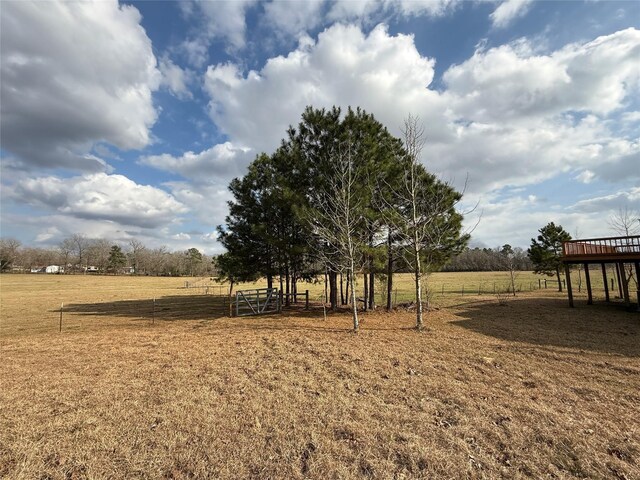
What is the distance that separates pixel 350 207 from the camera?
13867mm

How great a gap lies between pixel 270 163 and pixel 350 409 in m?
16.2

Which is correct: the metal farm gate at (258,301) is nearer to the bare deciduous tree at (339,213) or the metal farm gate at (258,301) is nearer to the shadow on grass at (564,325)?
the bare deciduous tree at (339,213)

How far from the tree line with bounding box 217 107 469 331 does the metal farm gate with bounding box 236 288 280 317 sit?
1.58 m

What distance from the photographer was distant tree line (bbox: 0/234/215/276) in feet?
316

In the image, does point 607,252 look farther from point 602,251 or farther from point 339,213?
point 339,213

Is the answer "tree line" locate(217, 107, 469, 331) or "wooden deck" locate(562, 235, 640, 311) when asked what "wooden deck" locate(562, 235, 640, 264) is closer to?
"wooden deck" locate(562, 235, 640, 311)

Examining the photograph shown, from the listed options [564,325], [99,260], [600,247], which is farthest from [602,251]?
[99,260]

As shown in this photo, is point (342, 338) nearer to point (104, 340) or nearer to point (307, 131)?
point (104, 340)

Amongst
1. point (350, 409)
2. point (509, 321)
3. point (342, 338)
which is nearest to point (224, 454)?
point (350, 409)

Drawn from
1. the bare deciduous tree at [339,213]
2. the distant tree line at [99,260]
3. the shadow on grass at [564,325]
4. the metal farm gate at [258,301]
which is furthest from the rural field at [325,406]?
the distant tree line at [99,260]

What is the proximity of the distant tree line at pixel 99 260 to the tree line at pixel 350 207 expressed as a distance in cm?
8190

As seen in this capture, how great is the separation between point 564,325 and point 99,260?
409 ft

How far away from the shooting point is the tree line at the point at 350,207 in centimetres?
1398

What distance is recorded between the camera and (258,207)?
18.7 m
